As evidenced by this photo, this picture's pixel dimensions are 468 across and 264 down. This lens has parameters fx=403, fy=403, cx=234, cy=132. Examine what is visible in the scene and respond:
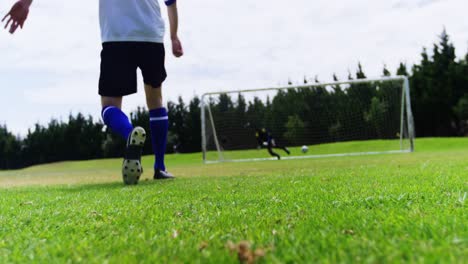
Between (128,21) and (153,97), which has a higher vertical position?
(128,21)

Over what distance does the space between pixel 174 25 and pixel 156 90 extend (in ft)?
2.24

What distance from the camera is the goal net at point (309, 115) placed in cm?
1469

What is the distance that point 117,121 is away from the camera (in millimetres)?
3164

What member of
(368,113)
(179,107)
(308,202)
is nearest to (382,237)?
(308,202)

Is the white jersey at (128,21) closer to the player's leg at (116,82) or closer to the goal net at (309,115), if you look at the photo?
the player's leg at (116,82)

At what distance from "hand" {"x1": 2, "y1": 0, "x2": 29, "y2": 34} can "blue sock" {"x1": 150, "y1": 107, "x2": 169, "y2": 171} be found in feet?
4.39

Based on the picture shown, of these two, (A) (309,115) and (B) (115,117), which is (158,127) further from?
(A) (309,115)

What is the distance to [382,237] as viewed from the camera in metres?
1.02

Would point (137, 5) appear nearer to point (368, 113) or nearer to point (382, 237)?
point (382, 237)

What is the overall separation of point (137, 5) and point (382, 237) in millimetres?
2909

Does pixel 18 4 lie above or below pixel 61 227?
above

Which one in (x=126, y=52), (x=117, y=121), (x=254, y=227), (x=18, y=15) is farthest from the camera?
(x=126, y=52)

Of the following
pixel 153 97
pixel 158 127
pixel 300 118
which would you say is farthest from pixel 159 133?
pixel 300 118

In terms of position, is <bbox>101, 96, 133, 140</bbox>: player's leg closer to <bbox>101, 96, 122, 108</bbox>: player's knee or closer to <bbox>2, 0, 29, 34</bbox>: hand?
<bbox>101, 96, 122, 108</bbox>: player's knee
